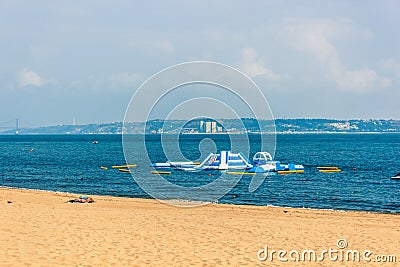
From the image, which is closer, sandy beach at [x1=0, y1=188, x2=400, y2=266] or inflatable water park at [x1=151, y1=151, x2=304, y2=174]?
sandy beach at [x1=0, y1=188, x2=400, y2=266]

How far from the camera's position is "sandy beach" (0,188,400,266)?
47.2 ft

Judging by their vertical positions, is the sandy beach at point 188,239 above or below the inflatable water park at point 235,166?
below

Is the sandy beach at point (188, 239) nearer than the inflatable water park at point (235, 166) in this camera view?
Yes

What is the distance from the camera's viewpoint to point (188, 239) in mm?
17641

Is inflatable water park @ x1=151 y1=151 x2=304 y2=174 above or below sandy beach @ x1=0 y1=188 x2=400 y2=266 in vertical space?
above

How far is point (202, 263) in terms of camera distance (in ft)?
46.6

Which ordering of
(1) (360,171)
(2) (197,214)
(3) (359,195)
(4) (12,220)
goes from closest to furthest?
(4) (12,220)
(2) (197,214)
(3) (359,195)
(1) (360,171)

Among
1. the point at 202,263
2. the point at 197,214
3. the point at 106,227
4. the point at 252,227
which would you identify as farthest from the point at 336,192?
the point at 202,263

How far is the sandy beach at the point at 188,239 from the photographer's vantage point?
47.2ft

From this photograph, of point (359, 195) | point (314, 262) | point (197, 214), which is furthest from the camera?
point (359, 195)

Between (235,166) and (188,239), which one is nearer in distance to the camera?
(188,239)

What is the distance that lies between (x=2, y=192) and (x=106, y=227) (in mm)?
18658

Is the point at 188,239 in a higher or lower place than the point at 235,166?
lower

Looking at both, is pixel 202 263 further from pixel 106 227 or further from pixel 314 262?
pixel 106 227
